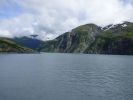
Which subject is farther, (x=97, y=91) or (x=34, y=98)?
(x=97, y=91)

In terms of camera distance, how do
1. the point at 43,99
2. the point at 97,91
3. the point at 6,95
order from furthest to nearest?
1. the point at 97,91
2. the point at 6,95
3. the point at 43,99

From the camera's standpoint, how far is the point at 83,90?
225 ft

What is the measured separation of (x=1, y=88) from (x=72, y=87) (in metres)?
21.1

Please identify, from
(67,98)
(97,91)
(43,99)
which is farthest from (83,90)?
(43,99)

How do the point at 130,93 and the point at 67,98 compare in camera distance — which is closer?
the point at 67,98

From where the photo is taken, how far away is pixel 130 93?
64375 millimetres

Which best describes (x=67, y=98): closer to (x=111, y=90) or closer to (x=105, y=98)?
(x=105, y=98)

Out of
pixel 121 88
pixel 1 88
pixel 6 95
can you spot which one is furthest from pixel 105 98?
pixel 1 88

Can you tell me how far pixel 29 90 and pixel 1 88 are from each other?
9.14 metres

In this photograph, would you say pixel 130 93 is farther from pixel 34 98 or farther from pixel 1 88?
pixel 1 88

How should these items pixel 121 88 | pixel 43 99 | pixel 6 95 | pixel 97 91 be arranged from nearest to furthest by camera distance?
1. pixel 43 99
2. pixel 6 95
3. pixel 97 91
4. pixel 121 88

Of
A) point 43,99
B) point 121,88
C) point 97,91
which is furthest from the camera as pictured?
point 121,88

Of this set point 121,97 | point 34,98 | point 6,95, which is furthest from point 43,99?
point 121,97

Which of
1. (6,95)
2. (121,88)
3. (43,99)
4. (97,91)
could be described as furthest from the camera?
(121,88)
